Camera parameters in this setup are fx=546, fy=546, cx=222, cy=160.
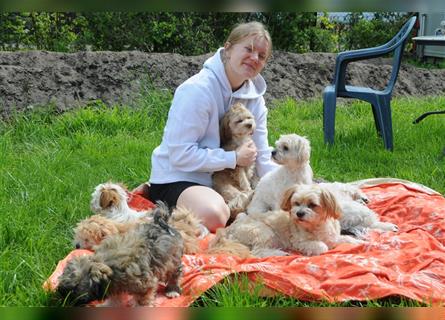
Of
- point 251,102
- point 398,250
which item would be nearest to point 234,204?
point 251,102

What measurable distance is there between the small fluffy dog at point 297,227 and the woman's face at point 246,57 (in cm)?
119

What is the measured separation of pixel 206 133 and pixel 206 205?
27.5 inches

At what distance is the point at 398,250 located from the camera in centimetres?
380

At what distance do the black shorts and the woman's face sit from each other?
3.27 ft

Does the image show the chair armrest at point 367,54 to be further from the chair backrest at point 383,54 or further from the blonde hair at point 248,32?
the blonde hair at point 248,32

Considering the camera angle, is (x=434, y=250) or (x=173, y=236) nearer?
(x=173, y=236)

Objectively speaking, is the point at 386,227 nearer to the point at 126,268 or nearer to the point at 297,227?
the point at 297,227

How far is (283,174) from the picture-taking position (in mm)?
4422

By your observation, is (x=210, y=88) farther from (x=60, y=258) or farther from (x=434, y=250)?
(x=434, y=250)

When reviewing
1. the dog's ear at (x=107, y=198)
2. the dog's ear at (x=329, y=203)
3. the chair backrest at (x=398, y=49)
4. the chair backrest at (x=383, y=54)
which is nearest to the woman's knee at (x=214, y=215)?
the dog's ear at (x=107, y=198)

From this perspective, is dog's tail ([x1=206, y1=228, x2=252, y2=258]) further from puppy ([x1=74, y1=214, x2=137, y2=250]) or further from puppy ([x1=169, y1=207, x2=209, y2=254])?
puppy ([x1=74, y1=214, x2=137, y2=250])

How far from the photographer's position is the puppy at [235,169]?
4535 mm

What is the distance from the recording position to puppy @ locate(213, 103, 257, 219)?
454 cm

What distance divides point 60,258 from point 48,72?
5622mm
